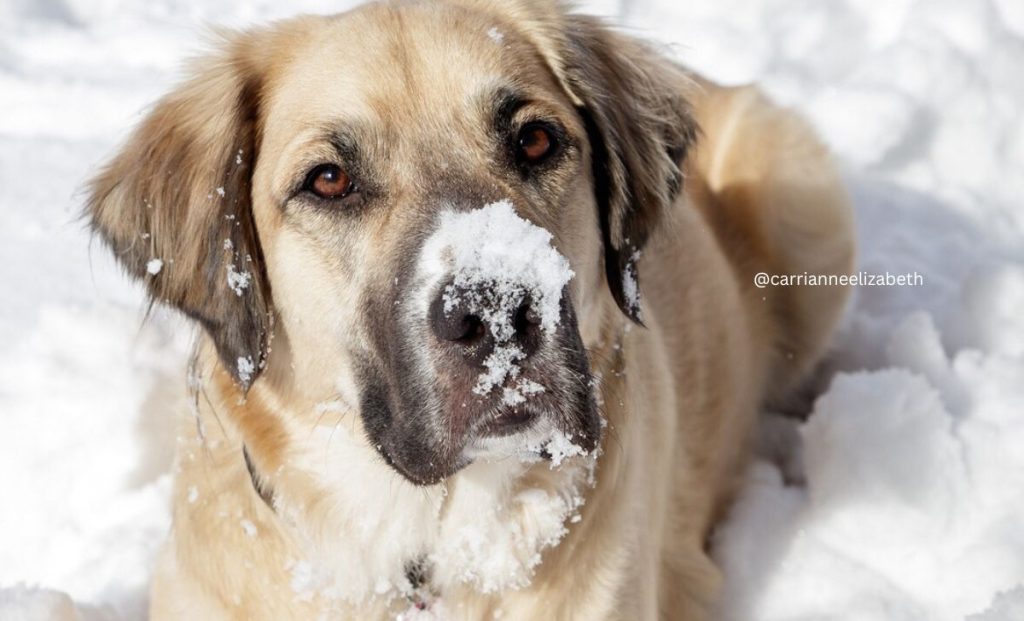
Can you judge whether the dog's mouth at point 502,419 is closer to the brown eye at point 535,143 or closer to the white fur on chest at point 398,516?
the white fur on chest at point 398,516

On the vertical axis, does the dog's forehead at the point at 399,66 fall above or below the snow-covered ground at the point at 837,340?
above

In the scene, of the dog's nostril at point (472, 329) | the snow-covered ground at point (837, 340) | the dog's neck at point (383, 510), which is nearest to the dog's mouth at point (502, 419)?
the dog's nostril at point (472, 329)

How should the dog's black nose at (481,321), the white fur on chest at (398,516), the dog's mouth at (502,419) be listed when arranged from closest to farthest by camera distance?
the dog's black nose at (481,321) → the dog's mouth at (502,419) → the white fur on chest at (398,516)

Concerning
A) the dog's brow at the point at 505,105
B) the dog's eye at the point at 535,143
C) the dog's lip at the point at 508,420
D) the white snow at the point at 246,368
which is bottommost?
the white snow at the point at 246,368

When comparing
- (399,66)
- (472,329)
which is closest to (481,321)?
(472,329)

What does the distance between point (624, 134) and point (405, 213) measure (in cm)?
76

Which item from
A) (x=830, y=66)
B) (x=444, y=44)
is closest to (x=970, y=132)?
(x=830, y=66)

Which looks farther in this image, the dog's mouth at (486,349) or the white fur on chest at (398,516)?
the white fur on chest at (398,516)

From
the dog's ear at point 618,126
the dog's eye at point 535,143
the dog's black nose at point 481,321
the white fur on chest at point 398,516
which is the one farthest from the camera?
the dog's ear at point 618,126

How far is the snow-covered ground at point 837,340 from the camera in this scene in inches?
155

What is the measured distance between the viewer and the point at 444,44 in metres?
2.93

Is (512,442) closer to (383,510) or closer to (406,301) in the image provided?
(406,301)

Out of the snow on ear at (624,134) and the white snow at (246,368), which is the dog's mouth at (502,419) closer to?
the white snow at (246,368)

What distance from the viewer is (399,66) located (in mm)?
2889
